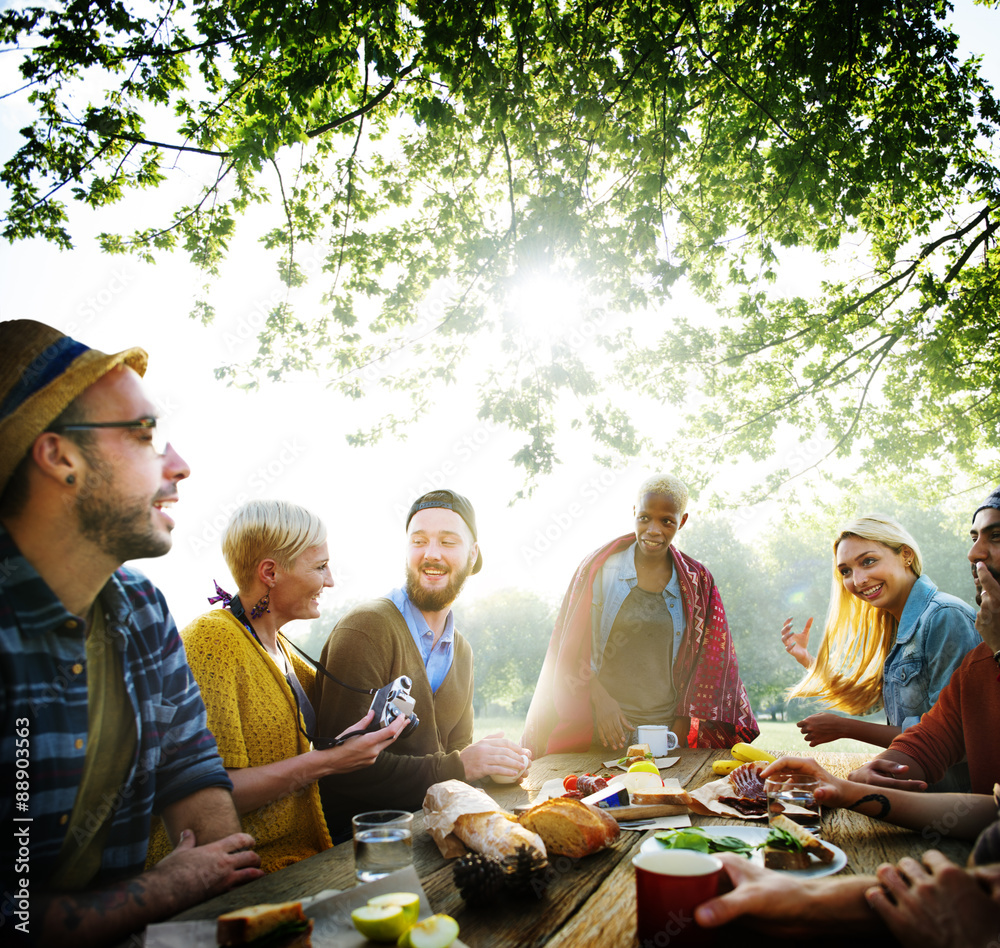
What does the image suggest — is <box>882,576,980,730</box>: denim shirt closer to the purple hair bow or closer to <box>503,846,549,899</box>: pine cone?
<box>503,846,549,899</box>: pine cone

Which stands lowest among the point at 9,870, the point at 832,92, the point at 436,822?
the point at 436,822

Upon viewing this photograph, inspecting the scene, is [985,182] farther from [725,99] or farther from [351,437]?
[351,437]

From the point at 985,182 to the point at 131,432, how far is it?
8.39m

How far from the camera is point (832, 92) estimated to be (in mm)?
4637

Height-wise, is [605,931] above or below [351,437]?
below

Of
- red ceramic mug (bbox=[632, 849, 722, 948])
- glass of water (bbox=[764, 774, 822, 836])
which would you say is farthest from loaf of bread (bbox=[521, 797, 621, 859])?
glass of water (bbox=[764, 774, 822, 836])

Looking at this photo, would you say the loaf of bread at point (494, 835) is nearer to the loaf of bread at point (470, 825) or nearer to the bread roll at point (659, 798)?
the loaf of bread at point (470, 825)

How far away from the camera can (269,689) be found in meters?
2.46

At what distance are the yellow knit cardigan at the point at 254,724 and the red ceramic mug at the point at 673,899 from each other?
1531 mm

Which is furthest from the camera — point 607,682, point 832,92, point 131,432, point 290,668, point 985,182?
point 985,182

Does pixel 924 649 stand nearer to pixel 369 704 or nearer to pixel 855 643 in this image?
pixel 855 643

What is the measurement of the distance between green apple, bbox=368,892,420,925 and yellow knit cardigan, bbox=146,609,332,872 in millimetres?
1137

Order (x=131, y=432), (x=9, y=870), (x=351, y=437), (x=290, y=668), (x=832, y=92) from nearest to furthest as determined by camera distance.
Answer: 1. (x=9, y=870)
2. (x=131, y=432)
3. (x=290, y=668)
4. (x=832, y=92)
5. (x=351, y=437)

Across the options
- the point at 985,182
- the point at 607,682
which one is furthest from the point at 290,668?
the point at 985,182
